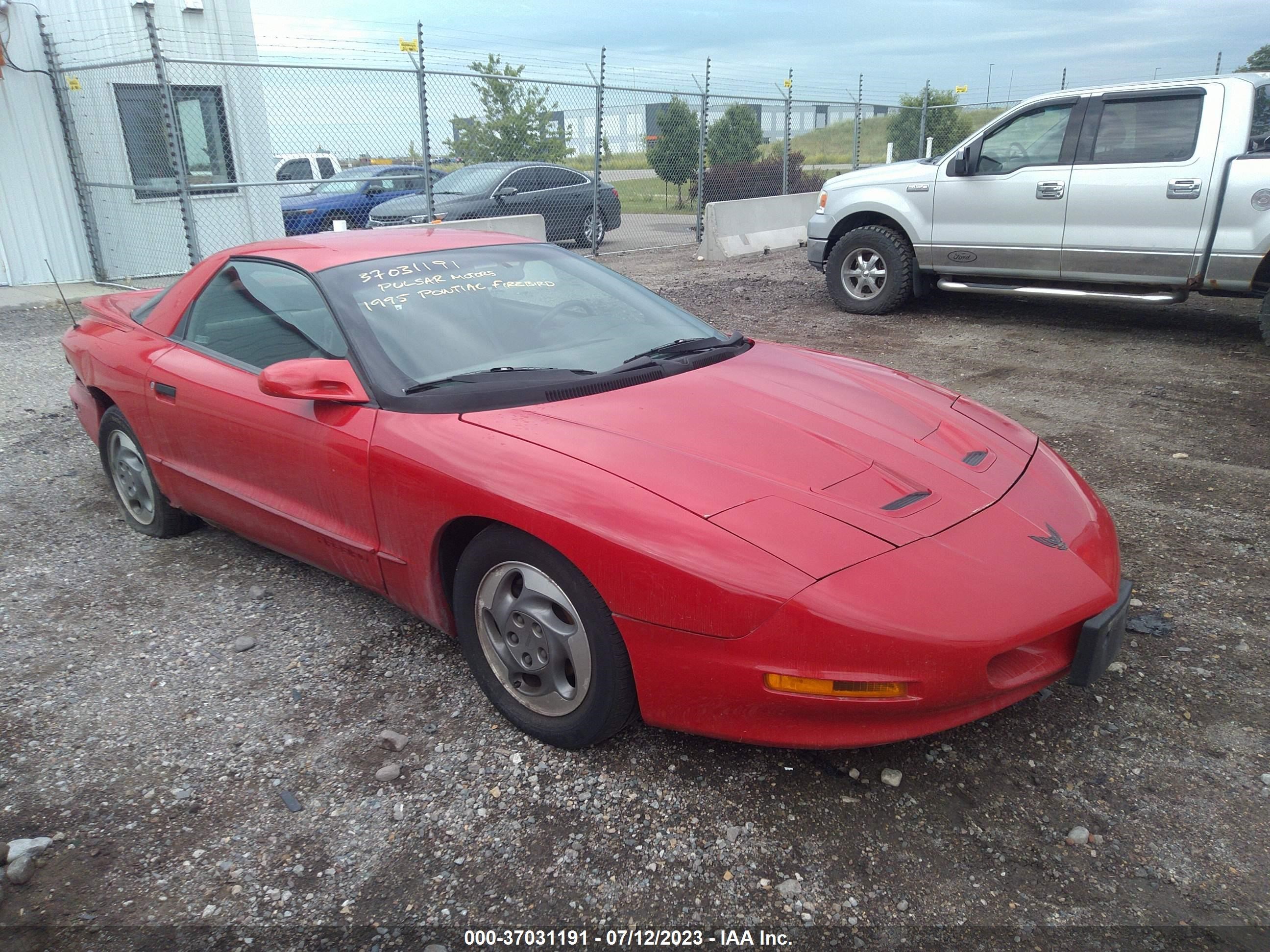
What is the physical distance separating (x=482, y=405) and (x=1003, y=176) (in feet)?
21.9

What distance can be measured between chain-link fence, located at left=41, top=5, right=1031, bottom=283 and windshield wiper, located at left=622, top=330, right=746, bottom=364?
7.55 m

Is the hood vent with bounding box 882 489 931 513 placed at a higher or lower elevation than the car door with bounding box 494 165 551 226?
lower

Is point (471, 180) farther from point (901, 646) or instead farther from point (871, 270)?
point (901, 646)

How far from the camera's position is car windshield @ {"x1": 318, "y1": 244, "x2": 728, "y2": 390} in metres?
2.96

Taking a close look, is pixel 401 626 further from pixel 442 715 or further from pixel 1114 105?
pixel 1114 105

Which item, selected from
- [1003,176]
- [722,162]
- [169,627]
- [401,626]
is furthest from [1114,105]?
[722,162]

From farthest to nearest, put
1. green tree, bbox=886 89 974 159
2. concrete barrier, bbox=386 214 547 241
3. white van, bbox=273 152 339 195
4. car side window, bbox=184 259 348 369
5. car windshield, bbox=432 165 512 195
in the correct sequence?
1. green tree, bbox=886 89 974 159
2. white van, bbox=273 152 339 195
3. car windshield, bbox=432 165 512 195
4. concrete barrier, bbox=386 214 547 241
5. car side window, bbox=184 259 348 369

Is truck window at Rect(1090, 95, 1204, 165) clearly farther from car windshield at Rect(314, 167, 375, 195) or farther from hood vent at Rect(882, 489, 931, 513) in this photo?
car windshield at Rect(314, 167, 375, 195)

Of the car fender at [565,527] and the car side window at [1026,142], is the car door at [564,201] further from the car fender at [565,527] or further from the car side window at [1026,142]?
the car fender at [565,527]

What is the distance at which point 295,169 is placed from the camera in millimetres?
17891

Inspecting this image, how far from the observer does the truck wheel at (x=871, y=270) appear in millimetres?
8539

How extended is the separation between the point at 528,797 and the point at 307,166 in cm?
1830

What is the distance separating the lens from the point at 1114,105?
7328 mm

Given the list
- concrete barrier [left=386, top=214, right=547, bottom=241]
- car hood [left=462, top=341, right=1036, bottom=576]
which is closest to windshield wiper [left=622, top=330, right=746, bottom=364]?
car hood [left=462, top=341, right=1036, bottom=576]
